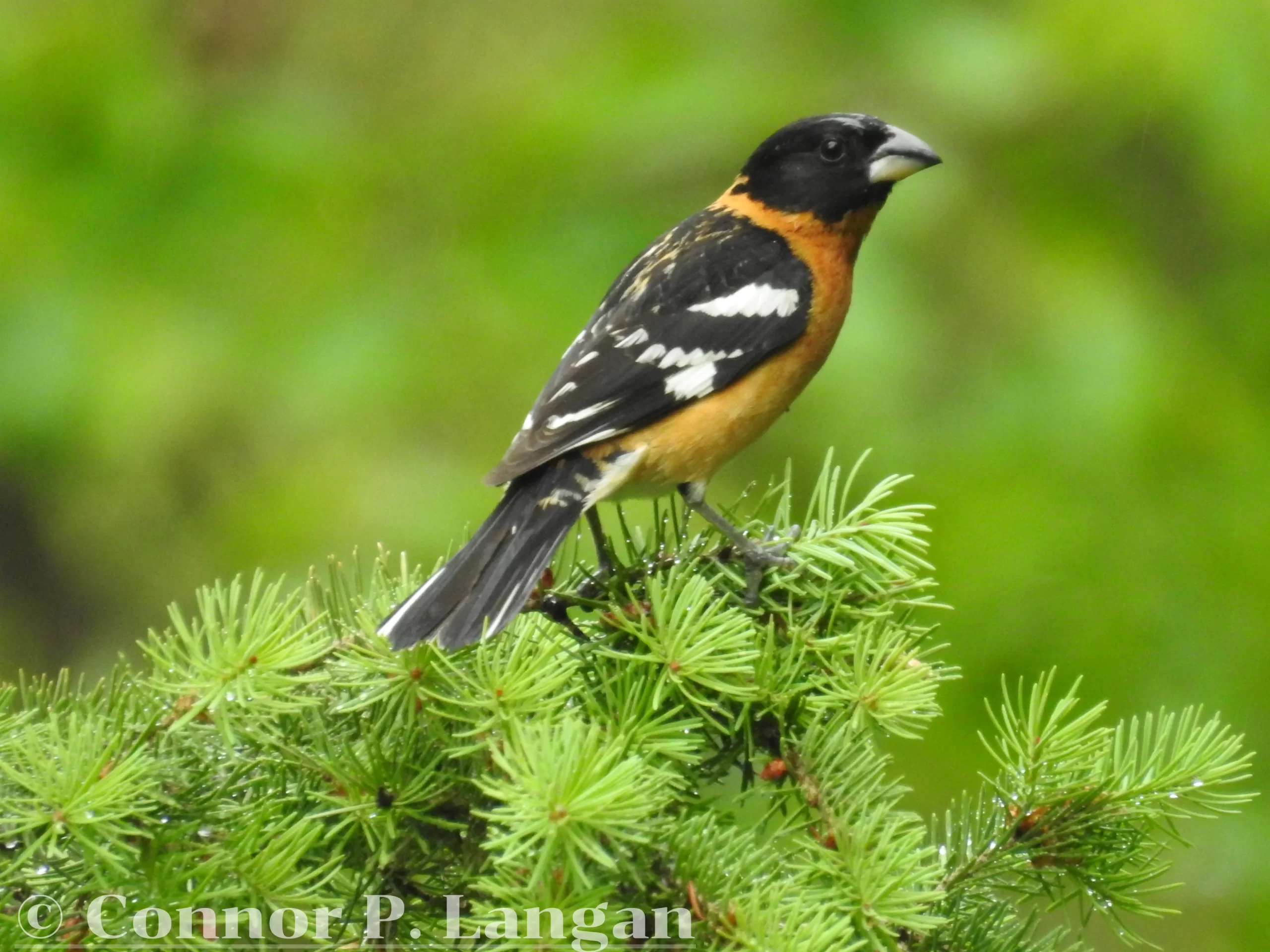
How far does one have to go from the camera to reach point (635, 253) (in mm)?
4742

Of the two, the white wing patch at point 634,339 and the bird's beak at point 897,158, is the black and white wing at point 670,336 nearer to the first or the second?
the white wing patch at point 634,339

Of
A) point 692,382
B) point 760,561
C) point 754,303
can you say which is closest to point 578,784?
point 760,561

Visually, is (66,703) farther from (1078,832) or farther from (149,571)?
(149,571)

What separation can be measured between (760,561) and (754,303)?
3.87 ft

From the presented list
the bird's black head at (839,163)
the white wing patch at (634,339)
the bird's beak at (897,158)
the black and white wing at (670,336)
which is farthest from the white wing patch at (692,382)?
the bird's beak at (897,158)

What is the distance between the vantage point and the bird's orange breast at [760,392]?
10.6 feet

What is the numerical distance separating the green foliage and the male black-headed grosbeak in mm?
335

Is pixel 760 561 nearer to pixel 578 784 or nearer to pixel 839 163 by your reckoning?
pixel 578 784

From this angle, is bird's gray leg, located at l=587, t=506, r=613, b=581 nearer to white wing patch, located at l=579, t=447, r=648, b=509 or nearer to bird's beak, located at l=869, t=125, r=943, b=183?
white wing patch, located at l=579, t=447, r=648, b=509

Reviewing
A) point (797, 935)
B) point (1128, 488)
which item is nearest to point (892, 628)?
point (797, 935)

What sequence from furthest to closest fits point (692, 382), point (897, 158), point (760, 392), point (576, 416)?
point (897, 158) → point (760, 392) → point (692, 382) → point (576, 416)

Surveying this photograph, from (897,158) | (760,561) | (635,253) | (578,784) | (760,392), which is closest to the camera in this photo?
(578,784)

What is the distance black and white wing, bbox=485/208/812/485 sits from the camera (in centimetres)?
314

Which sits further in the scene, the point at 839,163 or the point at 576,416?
the point at 839,163
